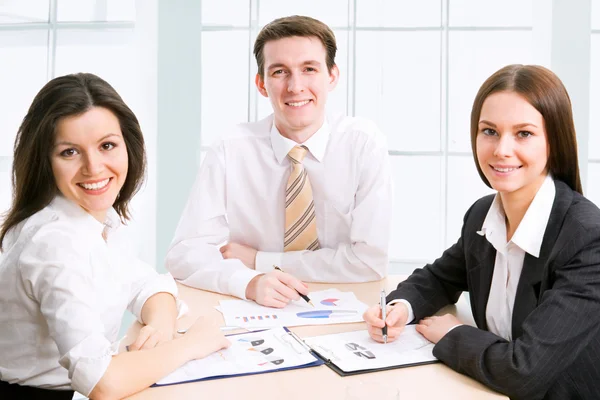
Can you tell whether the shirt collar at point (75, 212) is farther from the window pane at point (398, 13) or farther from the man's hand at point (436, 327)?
the window pane at point (398, 13)

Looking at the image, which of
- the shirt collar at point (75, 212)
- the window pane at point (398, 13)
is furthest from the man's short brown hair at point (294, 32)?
the window pane at point (398, 13)

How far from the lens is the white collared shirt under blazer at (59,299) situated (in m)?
1.09

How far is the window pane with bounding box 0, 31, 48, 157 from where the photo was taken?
314 cm

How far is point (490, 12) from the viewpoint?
3.47 m

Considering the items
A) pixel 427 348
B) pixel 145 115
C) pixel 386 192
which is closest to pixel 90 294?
pixel 427 348

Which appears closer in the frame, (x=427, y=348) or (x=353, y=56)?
(x=427, y=348)

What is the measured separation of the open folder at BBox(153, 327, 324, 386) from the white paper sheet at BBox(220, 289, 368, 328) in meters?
0.11

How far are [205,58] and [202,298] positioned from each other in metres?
2.24

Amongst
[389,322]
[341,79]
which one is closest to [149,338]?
[389,322]

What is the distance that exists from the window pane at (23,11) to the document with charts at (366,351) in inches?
110

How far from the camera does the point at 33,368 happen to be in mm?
1255

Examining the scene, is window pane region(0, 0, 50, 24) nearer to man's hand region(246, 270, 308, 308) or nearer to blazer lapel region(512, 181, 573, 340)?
man's hand region(246, 270, 308, 308)

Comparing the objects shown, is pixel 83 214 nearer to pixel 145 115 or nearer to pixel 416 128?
pixel 145 115

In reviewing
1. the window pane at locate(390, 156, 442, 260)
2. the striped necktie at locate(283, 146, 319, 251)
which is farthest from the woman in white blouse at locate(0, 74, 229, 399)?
the window pane at locate(390, 156, 442, 260)
